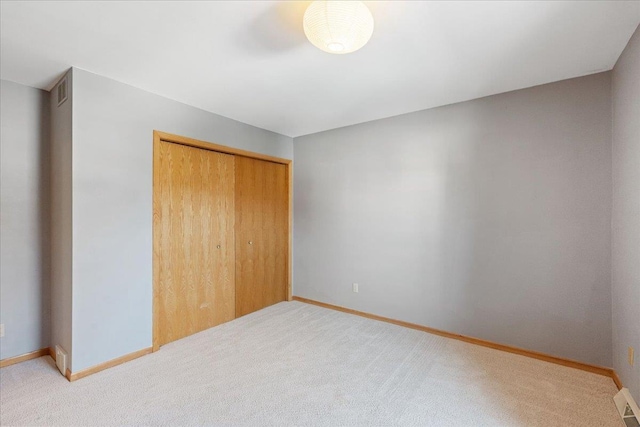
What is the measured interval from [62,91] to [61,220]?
1.06m

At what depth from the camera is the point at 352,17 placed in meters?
1.38

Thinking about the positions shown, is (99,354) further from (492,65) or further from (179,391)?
(492,65)

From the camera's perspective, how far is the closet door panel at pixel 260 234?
3586 mm

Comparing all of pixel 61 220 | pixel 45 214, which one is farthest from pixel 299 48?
pixel 45 214

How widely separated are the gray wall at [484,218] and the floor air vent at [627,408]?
0.44 meters

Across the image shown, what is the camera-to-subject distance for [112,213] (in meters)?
2.40

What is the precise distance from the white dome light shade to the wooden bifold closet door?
1.97m

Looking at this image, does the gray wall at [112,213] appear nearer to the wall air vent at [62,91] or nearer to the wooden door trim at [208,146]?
the wooden door trim at [208,146]

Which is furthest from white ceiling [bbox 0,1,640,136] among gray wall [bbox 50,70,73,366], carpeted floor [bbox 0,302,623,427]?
carpeted floor [bbox 0,302,623,427]

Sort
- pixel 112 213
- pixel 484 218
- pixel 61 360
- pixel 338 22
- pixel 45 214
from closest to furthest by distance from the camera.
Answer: pixel 338 22 < pixel 61 360 < pixel 112 213 < pixel 45 214 < pixel 484 218

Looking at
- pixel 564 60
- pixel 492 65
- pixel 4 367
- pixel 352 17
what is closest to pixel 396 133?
pixel 492 65

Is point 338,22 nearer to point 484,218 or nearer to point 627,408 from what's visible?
point 484,218

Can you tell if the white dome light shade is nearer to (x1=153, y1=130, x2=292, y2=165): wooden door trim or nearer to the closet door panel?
(x1=153, y1=130, x2=292, y2=165): wooden door trim

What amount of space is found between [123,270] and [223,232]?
1099 millimetres
